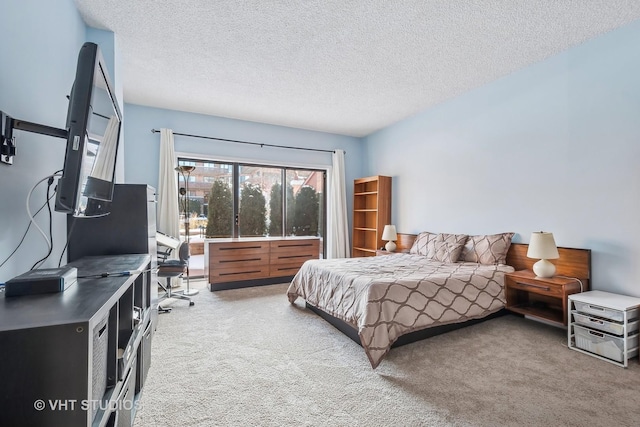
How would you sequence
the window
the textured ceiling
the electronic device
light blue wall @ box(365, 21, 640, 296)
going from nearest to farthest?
the electronic device < the textured ceiling < light blue wall @ box(365, 21, 640, 296) < the window

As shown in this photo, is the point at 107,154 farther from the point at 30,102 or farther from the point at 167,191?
the point at 167,191

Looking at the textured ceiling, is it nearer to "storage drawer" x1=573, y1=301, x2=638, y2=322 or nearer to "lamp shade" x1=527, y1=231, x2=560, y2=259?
"lamp shade" x1=527, y1=231, x2=560, y2=259

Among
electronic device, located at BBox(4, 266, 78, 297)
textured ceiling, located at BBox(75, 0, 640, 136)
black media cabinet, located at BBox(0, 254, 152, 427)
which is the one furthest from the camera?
textured ceiling, located at BBox(75, 0, 640, 136)

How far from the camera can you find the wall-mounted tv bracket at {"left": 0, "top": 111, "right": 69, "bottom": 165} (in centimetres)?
116

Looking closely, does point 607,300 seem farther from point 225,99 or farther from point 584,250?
point 225,99

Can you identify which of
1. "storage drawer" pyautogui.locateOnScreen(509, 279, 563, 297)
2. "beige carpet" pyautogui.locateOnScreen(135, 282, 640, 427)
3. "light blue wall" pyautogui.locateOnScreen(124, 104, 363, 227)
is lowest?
"beige carpet" pyautogui.locateOnScreen(135, 282, 640, 427)

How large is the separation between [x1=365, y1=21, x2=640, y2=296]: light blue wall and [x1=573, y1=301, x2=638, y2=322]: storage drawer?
428 mm

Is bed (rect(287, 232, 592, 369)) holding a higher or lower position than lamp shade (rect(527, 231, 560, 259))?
lower

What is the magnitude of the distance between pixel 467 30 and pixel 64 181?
3.07 metres

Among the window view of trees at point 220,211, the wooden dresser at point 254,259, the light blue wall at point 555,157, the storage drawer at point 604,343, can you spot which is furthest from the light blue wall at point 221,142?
the storage drawer at point 604,343

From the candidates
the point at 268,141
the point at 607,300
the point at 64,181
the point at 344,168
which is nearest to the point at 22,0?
the point at 64,181

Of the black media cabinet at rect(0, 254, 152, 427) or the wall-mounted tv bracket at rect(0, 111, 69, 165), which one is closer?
the black media cabinet at rect(0, 254, 152, 427)

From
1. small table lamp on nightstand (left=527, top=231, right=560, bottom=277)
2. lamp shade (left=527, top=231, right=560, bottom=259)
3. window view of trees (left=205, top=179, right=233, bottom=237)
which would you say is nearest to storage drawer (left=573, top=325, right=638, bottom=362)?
small table lamp on nightstand (left=527, top=231, right=560, bottom=277)

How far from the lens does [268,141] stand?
17.1 feet
